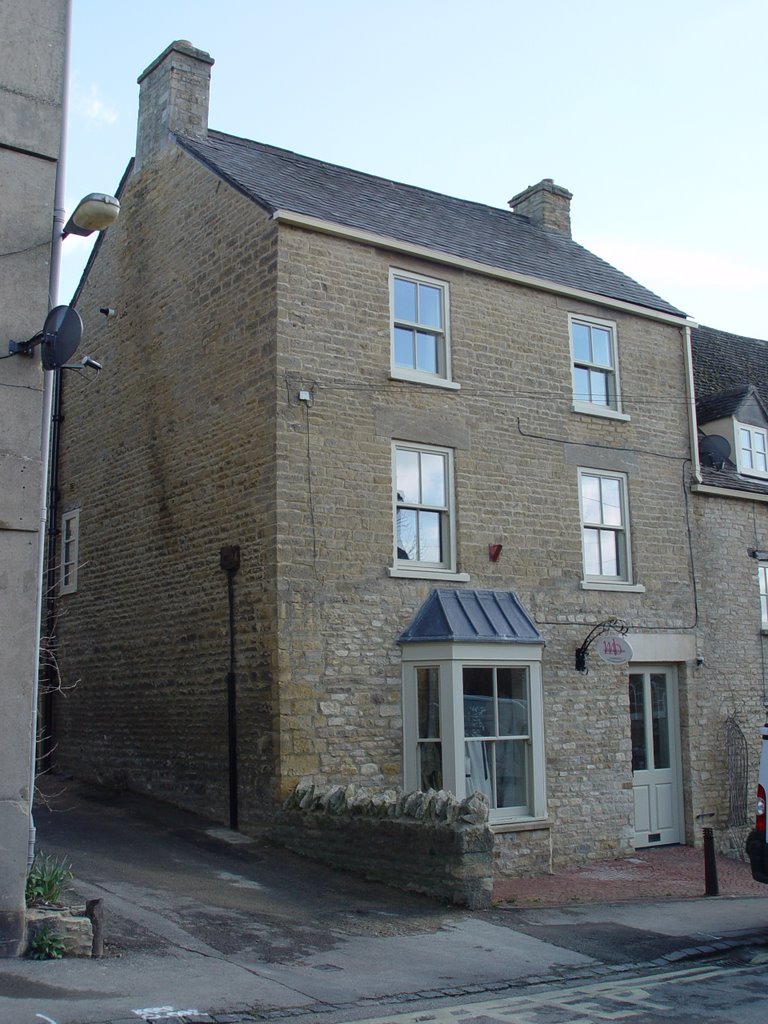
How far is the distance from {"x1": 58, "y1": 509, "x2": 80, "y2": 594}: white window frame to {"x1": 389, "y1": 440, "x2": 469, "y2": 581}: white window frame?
6691 millimetres

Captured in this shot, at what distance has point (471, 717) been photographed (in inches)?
555

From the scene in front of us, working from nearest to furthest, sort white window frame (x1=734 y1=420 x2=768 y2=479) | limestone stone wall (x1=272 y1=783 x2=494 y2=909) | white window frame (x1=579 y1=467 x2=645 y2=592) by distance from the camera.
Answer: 1. limestone stone wall (x1=272 y1=783 x2=494 y2=909)
2. white window frame (x1=579 y1=467 x2=645 y2=592)
3. white window frame (x1=734 y1=420 x2=768 y2=479)

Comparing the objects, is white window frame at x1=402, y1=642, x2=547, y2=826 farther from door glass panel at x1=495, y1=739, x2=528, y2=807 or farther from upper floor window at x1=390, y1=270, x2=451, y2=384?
upper floor window at x1=390, y1=270, x2=451, y2=384

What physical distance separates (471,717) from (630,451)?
5542 millimetres

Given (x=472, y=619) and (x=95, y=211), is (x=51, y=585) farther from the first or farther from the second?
(x=95, y=211)

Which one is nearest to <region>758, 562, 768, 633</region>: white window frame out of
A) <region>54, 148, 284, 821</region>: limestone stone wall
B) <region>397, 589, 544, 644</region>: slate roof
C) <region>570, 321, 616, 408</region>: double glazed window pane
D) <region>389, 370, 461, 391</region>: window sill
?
<region>570, 321, 616, 408</region>: double glazed window pane

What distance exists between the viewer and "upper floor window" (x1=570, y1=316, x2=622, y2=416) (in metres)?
16.9

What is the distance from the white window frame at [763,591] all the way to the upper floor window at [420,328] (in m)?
7.14

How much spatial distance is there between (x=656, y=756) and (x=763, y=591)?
152 inches

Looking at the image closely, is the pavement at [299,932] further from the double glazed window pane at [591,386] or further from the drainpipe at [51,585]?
the double glazed window pane at [591,386]

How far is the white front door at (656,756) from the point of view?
16.3m

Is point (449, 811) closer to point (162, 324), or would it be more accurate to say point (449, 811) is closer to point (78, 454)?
point (162, 324)

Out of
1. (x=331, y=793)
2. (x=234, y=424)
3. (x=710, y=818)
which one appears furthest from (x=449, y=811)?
(x=710, y=818)

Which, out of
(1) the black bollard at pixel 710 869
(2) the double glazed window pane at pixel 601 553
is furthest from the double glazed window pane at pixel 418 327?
(1) the black bollard at pixel 710 869
